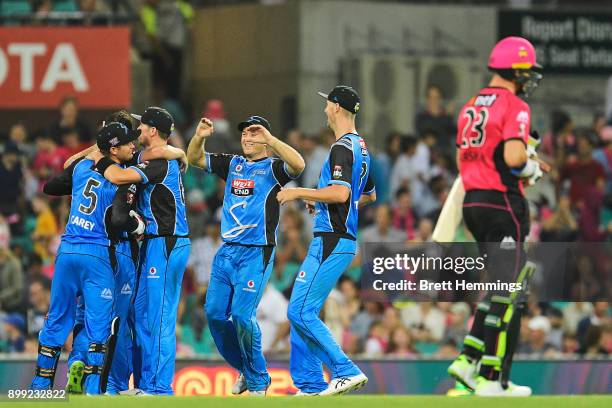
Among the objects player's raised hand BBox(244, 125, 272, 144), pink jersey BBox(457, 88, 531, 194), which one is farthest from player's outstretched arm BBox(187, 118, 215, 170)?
pink jersey BBox(457, 88, 531, 194)

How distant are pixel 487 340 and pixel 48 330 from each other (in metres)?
3.43

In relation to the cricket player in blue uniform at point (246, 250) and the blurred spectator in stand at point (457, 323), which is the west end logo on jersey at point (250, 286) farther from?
the blurred spectator in stand at point (457, 323)

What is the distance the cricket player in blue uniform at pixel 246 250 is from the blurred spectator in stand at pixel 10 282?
5.30 meters

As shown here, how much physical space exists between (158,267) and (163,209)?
1.53 feet

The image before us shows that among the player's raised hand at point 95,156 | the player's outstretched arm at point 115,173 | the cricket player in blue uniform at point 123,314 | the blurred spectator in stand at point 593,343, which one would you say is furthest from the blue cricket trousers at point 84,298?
the blurred spectator in stand at point 593,343

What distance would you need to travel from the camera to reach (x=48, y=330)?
12.8 meters

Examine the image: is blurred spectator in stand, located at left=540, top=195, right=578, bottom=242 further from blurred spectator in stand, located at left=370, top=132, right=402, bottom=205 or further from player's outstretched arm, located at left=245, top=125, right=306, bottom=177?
player's outstretched arm, located at left=245, top=125, right=306, bottom=177

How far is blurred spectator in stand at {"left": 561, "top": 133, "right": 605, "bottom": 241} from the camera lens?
834 inches

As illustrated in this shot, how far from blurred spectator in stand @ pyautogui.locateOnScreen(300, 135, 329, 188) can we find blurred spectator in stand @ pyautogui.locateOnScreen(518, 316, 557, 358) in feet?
12.2

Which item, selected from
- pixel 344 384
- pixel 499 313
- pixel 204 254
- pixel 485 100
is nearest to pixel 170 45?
pixel 204 254

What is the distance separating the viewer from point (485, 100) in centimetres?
1210

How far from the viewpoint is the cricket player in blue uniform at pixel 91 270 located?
41.8ft

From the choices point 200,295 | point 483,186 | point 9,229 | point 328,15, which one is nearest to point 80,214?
point 483,186

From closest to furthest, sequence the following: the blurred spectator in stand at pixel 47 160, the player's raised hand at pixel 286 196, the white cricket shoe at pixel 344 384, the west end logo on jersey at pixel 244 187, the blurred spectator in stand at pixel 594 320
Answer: the player's raised hand at pixel 286 196 < the white cricket shoe at pixel 344 384 < the west end logo on jersey at pixel 244 187 < the blurred spectator in stand at pixel 594 320 < the blurred spectator in stand at pixel 47 160
